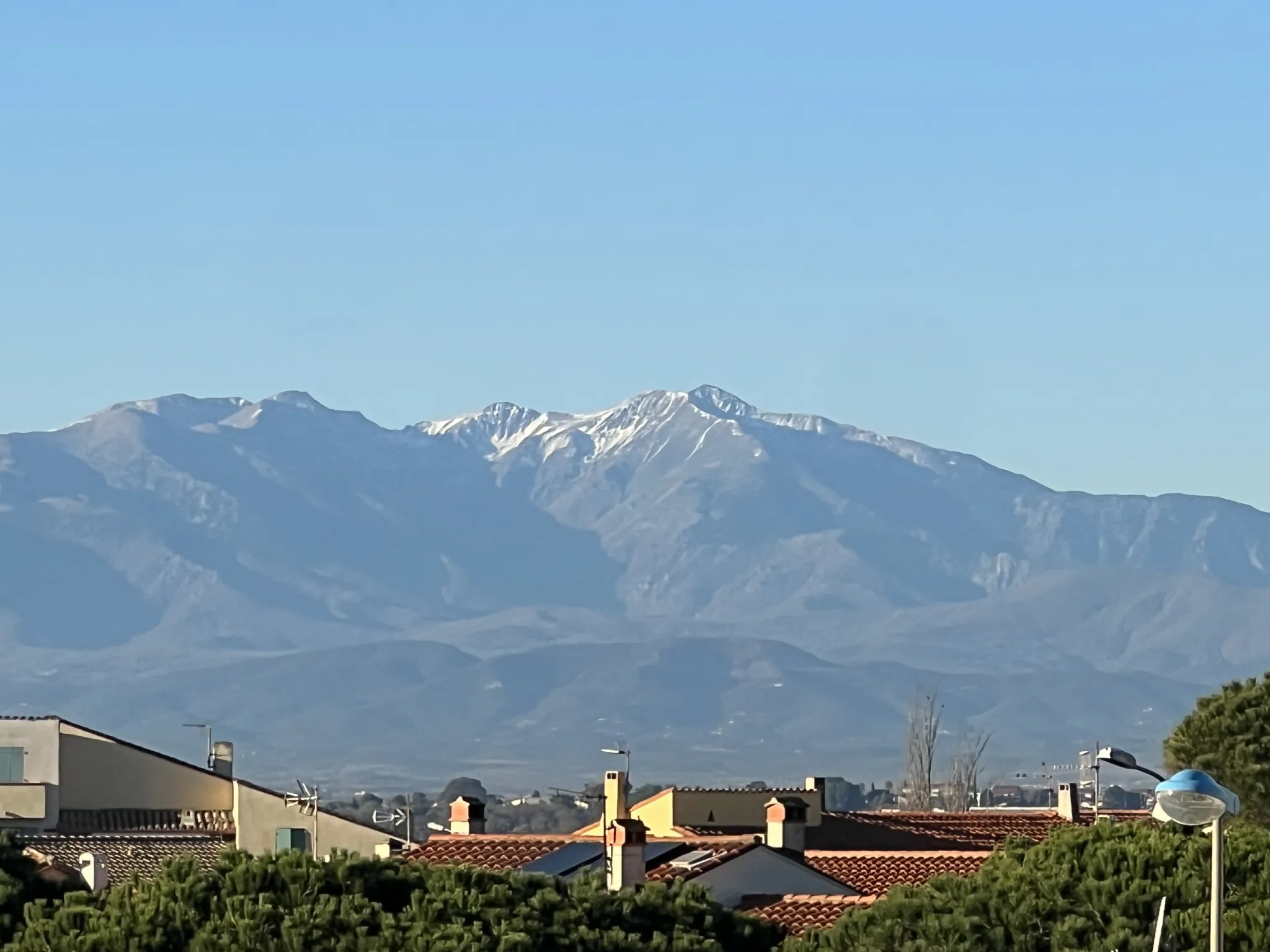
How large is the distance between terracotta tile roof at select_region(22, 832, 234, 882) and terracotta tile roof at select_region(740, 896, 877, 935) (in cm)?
1012

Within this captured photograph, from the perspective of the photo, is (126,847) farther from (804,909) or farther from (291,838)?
(804,909)

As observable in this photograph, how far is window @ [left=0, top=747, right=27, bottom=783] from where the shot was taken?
5356cm

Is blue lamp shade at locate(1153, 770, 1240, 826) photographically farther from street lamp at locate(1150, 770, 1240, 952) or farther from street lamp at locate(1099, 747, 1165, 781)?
street lamp at locate(1099, 747, 1165, 781)

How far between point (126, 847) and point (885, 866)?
12678 mm

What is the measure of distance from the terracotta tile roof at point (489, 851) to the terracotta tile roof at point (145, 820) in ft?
44.6

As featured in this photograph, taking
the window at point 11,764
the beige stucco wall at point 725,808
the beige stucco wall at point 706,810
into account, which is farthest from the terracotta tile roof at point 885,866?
the window at point 11,764

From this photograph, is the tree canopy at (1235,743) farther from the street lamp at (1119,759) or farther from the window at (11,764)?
the street lamp at (1119,759)

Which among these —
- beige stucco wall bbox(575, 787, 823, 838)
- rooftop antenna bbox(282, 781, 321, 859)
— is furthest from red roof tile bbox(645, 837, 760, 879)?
beige stucco wall bbox(575, 787, 823, 838)

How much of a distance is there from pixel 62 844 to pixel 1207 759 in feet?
54.1

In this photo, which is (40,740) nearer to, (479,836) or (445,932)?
(479,836)

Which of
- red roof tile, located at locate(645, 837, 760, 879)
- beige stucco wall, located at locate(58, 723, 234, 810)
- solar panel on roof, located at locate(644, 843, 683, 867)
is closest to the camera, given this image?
red roof tile, located at locate(645, 837, 760, 879)

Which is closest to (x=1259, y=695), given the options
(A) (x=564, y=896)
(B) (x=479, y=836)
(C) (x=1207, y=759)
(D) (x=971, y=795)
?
(C) (x=1207, y=759)

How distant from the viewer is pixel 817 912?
3194cm

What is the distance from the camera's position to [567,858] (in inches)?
1412
